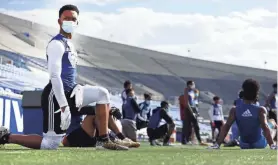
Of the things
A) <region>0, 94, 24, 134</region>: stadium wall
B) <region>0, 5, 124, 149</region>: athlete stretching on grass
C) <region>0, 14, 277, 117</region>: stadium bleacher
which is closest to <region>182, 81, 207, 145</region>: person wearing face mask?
<region>0, 94, 24, 134</region>: stadium wall

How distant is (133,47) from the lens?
156ft

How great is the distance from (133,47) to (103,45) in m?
2.64

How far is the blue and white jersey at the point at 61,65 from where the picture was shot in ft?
20.3

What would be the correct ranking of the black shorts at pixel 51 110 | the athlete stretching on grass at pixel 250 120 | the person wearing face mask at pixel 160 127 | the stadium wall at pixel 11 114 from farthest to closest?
the stadium wall at pixel 11 114, the person wearing face mask at pixel 160 127, the athlete stretching on grass at pixel 250 120, the black shorts at pixel 51 110

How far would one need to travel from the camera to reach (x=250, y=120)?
8.20 meters

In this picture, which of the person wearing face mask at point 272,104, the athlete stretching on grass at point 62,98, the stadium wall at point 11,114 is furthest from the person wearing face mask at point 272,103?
the athlete stretching on grass at point 62,98

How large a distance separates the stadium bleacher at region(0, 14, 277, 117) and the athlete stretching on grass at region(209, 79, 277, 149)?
24.8 metres

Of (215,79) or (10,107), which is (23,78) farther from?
(215,79)

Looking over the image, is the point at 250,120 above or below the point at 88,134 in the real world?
above

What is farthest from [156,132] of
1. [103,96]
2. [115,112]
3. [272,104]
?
[103,96]

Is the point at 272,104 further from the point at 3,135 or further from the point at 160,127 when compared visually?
the point at 3,135

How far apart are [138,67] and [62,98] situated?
39.4 m

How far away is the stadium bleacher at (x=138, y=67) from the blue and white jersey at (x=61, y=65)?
26188mm

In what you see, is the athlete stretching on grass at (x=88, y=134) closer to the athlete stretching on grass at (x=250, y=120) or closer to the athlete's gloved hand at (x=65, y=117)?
the athlete's gloved hand at (x=65, y=117)
